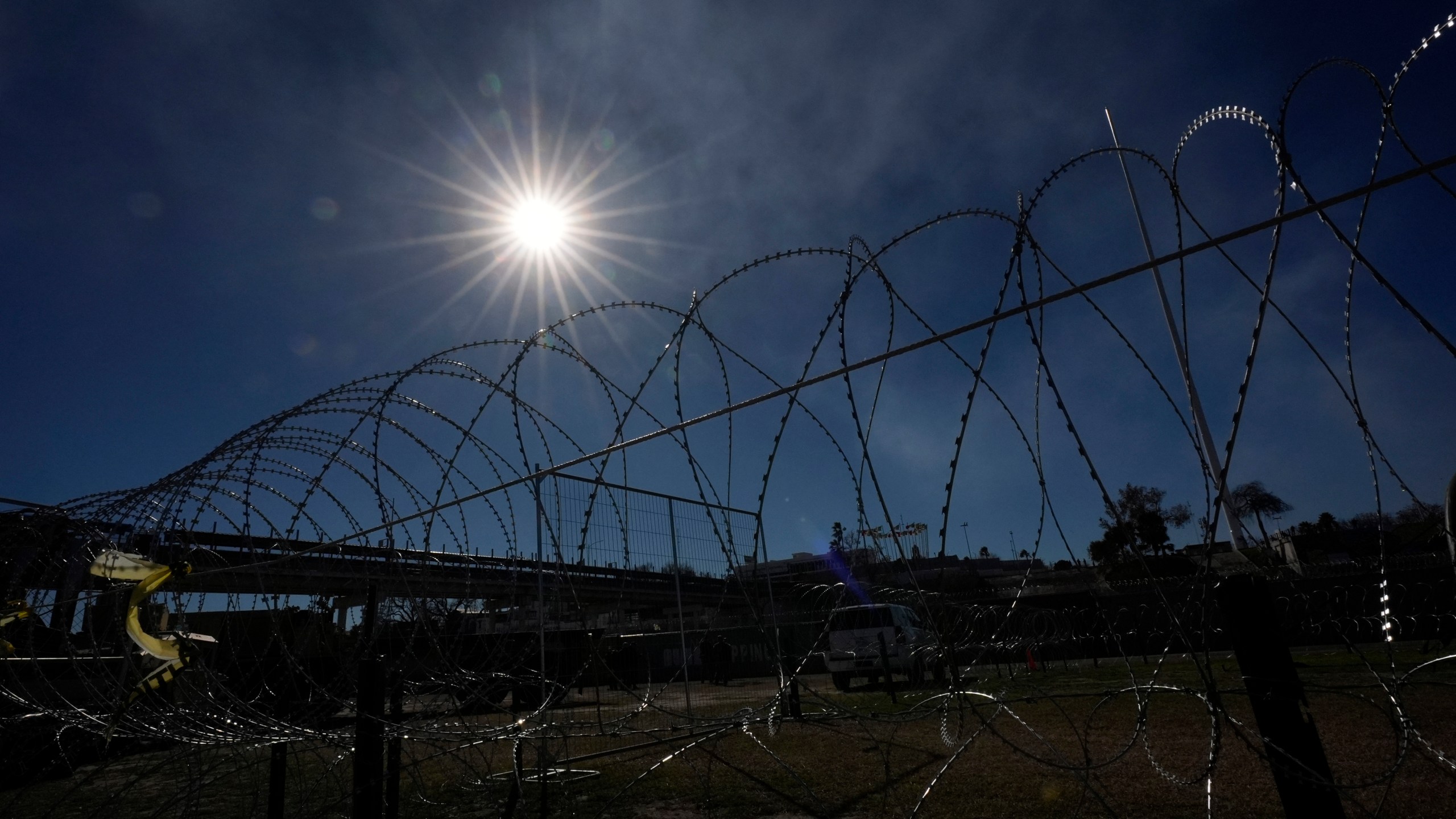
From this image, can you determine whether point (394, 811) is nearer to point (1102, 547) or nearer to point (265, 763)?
point (265, 763)

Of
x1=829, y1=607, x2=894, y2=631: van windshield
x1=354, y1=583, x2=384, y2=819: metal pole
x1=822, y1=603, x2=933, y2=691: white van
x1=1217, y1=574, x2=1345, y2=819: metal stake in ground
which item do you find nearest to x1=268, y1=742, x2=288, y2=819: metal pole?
x1=354, y1=583, x2=384, y2=819: metal pole

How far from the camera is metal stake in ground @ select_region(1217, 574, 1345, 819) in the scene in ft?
8.00

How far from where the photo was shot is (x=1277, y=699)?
8.23ft

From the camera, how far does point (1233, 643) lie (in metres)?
2.70

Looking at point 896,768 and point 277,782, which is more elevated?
point 277,782

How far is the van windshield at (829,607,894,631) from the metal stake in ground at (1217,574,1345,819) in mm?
12716

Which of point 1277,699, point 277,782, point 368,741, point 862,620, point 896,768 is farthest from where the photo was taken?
point 862,620

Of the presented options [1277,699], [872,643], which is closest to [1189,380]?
[1277,699]

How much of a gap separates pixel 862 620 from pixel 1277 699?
13623 mm

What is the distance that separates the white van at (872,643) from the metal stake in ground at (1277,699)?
12.1m

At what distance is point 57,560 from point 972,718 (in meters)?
9.63

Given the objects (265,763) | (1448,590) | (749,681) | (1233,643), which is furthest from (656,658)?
(1448,590)

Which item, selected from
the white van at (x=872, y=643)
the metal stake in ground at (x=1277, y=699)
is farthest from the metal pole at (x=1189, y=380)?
the white van at (x=872, y=643)

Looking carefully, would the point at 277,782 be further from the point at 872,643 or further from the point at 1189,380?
the point at 872,643
